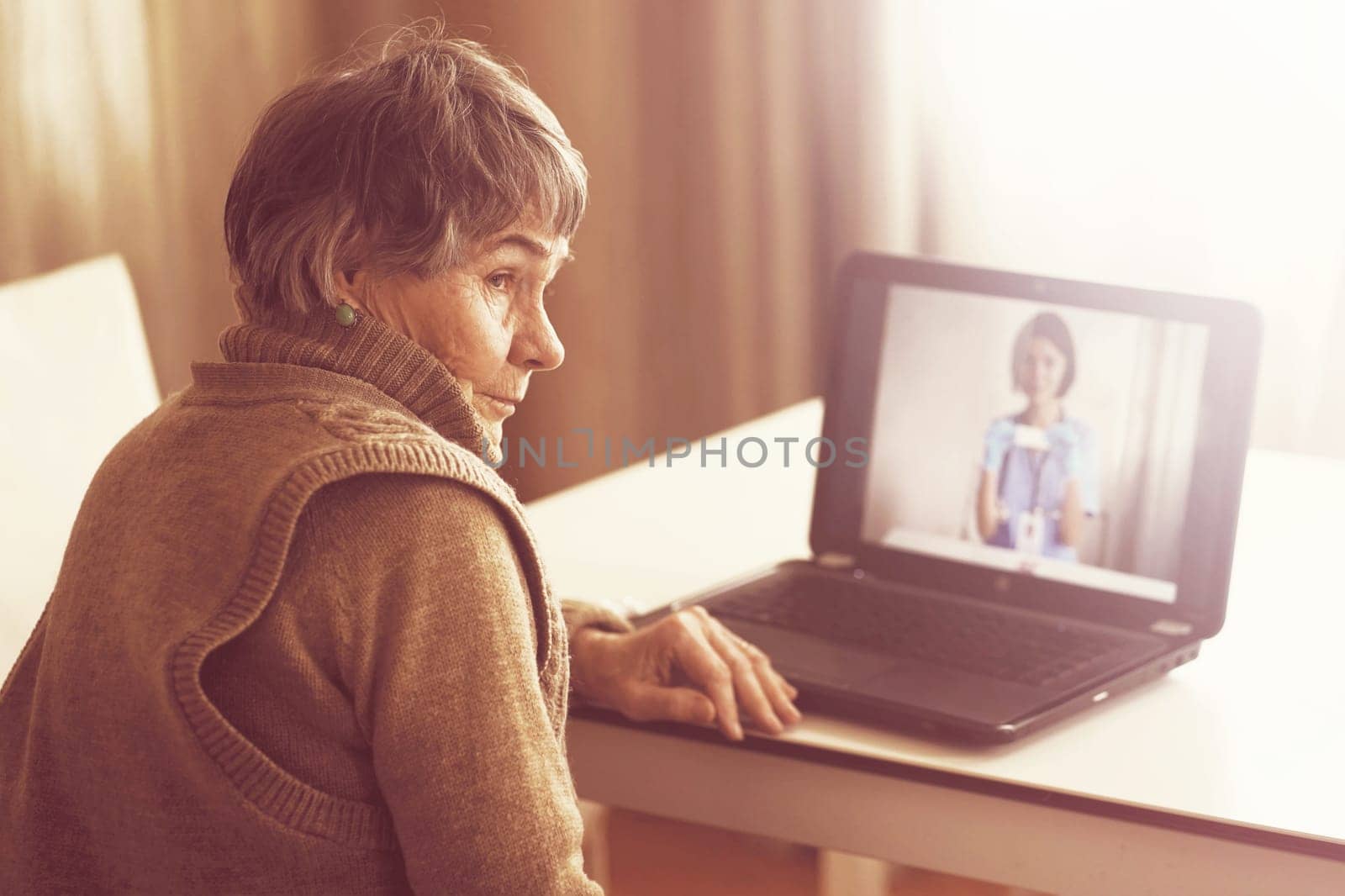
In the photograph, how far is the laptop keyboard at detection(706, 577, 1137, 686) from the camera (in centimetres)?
124

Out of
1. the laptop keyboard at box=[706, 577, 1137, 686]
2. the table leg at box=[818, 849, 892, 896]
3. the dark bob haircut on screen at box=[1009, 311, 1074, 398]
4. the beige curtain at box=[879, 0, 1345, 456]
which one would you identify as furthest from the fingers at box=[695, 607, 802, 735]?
the beige curtain at box=[879, 0, 1345, 456]

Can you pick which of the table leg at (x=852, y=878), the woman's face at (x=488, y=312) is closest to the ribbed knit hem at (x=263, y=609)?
the woman's face at (x=488, y=312)

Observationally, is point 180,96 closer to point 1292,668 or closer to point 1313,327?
point 1313,327

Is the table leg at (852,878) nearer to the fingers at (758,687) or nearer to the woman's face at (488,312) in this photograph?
the fingers at (758,687)

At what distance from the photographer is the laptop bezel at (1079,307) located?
1.27m

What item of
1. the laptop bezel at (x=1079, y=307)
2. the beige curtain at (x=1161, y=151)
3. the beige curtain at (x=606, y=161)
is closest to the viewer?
the laptop bezel at (x=1079, y=307)

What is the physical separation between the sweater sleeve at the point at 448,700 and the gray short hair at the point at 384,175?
0.15 m

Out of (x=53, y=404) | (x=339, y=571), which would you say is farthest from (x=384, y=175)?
(x=53, y=404)

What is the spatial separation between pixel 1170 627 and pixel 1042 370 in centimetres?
24

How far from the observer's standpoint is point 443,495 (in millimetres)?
860

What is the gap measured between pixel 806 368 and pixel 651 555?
3.67 feet

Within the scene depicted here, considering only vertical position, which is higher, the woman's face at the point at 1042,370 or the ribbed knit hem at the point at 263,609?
the woman's face at the point at 1042,370

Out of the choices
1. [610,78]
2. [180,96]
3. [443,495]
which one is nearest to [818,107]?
[610,78]

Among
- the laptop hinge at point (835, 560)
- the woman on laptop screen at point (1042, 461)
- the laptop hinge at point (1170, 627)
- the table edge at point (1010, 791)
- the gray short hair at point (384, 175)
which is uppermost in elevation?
the gray short hair at point (384, 175)
